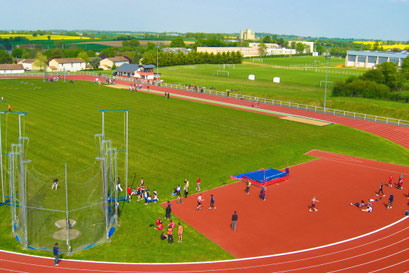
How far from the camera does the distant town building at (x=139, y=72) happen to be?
334 feet

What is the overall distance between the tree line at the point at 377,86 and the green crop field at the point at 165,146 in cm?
2812

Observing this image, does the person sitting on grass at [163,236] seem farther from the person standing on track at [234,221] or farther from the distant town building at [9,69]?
the distant town building at [9,69]

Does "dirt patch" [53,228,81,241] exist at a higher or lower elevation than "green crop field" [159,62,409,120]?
lower

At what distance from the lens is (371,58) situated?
155 m

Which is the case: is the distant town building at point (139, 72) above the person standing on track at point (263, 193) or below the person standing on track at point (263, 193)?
above

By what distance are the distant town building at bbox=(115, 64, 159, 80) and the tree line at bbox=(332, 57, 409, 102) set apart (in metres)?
43.5

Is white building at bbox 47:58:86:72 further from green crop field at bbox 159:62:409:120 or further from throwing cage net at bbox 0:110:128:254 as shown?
throwing cage net at bbox 0:110:128:254

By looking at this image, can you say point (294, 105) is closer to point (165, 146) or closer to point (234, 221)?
point (165, 146)

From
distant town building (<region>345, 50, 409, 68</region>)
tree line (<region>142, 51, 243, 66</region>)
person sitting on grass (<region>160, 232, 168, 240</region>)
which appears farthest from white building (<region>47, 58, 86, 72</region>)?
person sitting on grass (<region>160, 232, 168, 240</region>)

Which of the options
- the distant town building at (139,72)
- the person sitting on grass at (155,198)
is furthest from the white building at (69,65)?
the person sitting on grass at (155,198)

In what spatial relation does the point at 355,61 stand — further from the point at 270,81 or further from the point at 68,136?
the point at 68,136

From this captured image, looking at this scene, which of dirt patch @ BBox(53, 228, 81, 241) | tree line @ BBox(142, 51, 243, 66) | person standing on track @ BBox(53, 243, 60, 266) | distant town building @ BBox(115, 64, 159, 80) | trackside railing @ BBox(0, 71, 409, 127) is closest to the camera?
person standing on track @ BBox(53, 243, 60, 266)

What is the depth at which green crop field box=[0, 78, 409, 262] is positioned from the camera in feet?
77.4

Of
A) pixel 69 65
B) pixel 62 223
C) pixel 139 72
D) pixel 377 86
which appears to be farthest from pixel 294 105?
pixel 69 65
